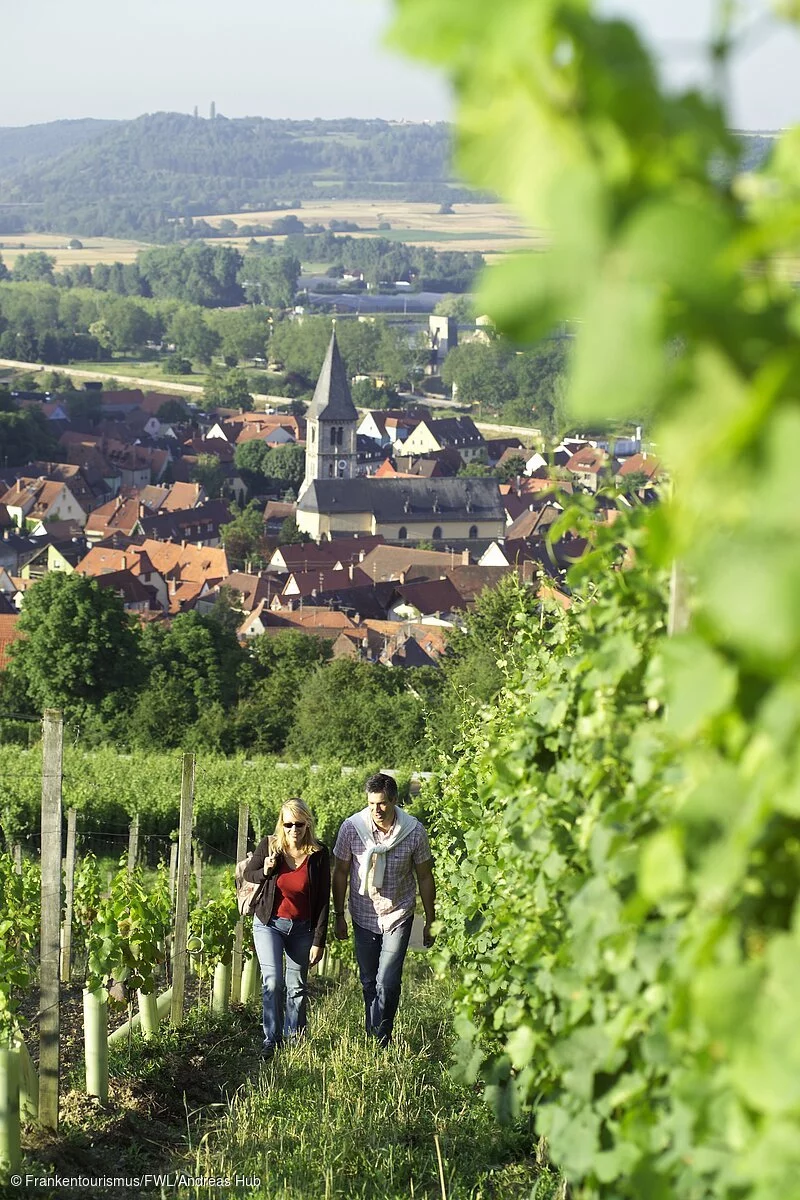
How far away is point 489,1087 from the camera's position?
164 inches

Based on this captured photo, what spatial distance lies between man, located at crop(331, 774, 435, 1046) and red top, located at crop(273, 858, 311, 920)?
0.43 feet

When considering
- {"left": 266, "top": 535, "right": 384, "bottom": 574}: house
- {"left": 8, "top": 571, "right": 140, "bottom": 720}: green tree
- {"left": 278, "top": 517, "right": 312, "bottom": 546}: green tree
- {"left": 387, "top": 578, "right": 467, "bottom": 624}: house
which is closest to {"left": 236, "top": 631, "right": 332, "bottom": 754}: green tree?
{"left": 8, "top": 571, "right": 140, "bottom": 720}: green tree

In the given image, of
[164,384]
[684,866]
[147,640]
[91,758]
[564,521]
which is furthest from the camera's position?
[164,384]

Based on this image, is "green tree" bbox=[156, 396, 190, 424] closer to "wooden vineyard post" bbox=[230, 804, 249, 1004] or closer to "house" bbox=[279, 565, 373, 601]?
"house" bbox=[279, 565, 373, 601]

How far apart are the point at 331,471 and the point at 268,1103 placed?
8973 centimetres

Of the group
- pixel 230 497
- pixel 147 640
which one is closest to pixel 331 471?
pixel 230 497

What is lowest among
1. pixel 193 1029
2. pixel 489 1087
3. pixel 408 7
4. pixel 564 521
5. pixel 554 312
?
pixel 193 1029

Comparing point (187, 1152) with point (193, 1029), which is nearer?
point (187, 1152)

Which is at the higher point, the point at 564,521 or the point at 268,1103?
the point at 564,521

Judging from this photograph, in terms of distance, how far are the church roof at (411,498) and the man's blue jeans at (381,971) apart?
75.3 meters

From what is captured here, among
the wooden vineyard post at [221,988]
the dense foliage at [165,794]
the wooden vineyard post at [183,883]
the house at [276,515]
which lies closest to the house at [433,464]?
the house at [276,515]

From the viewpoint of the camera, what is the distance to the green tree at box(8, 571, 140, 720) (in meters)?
34.3

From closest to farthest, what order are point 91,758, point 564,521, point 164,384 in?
point 564,521 → point 91,758 → point 164,384

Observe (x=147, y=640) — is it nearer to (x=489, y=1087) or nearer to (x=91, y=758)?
(x=91, y=758)
